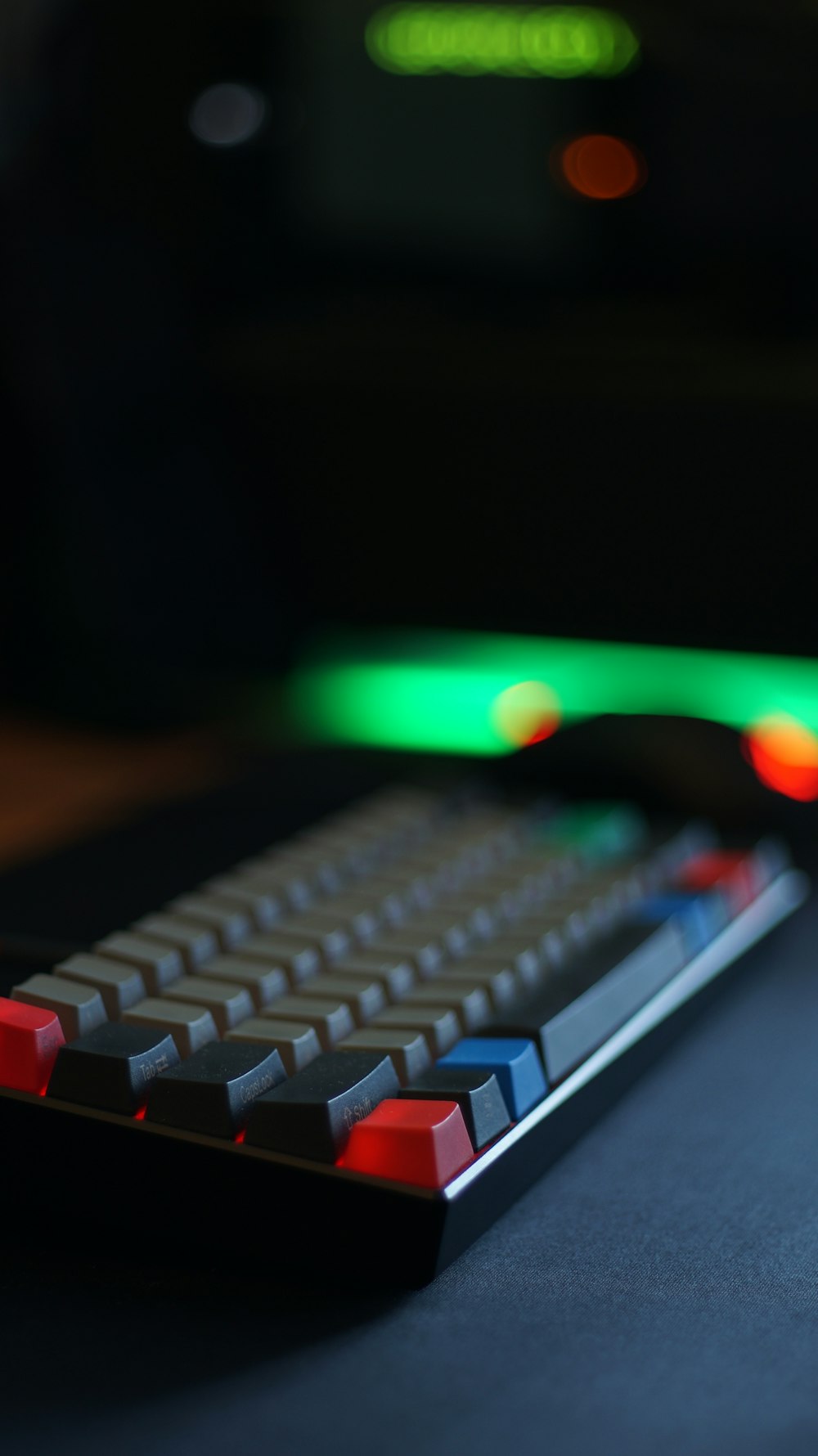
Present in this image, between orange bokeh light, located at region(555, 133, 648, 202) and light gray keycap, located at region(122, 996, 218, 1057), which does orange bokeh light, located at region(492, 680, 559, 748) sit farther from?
light gray keycap, located at region(122, 996, 218, 1057)

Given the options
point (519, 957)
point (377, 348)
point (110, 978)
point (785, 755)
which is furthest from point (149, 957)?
point (377, 348)

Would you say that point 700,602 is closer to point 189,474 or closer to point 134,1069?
point 189,474

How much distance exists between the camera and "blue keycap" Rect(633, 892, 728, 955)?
546 mm

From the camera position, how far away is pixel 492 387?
2.89 ft

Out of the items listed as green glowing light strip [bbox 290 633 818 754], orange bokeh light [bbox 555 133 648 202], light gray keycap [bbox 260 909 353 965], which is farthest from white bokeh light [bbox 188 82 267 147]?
light gray keycap [bbox 260 909 353 965]

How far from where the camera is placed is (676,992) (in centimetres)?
52

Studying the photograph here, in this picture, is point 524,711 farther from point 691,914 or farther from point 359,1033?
point 359,1033

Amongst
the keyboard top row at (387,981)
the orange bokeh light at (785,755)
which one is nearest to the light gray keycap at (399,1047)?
the keyboard top row at (387,981)

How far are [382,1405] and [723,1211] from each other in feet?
0.43

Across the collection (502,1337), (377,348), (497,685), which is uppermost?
(377,348)

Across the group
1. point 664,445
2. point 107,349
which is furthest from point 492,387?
point 107,349

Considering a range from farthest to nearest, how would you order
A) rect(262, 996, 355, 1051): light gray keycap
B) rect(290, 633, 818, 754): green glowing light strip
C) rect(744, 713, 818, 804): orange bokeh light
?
rect(290, 633, 818, 754): green glowing light strip → rect(744, 713, 818, 804): orange bokeh light → rect(262, 996, 355, 1051): light gray keycap

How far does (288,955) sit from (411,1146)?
127 mm

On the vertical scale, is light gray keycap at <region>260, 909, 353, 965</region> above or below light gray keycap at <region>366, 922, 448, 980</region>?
above
